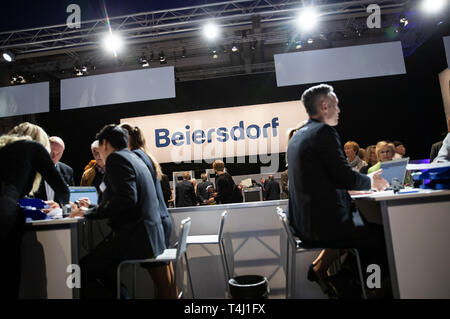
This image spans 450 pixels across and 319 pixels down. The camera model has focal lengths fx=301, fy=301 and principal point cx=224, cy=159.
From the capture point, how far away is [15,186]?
68.5 inches

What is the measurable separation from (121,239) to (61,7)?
415 centimetres

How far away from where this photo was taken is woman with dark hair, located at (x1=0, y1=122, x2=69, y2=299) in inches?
64.9

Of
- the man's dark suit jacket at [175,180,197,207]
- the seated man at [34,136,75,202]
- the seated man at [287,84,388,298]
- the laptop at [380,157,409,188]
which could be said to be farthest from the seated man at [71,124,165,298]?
the man's dark suit jacket at [175,180,197,207]

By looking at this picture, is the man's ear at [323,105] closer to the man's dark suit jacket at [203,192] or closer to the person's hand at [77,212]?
the person's hand at [77,212]

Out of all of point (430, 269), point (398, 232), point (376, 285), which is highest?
point (398, 232)

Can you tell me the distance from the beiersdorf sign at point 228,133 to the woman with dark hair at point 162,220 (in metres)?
5.09

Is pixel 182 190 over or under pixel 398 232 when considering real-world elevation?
over

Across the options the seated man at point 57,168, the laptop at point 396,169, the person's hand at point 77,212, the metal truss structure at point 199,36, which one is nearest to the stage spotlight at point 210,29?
the metal truss structure at point 199,36

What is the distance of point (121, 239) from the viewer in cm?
183

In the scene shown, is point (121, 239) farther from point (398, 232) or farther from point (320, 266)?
point (398, 232)

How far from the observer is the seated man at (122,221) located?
1797mm

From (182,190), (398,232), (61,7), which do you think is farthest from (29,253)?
(61,7)

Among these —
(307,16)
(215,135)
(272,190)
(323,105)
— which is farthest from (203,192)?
(323,105)

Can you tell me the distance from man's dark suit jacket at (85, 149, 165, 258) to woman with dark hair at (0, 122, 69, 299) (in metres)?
0.36
